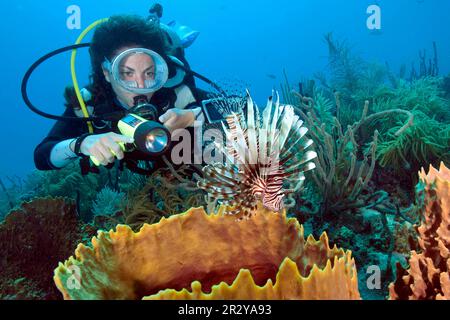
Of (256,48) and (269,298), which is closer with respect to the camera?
(269,298)

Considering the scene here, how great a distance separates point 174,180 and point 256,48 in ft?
303

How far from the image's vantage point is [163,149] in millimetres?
2623

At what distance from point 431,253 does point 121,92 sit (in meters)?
3.03

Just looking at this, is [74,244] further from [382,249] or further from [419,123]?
[419,123]

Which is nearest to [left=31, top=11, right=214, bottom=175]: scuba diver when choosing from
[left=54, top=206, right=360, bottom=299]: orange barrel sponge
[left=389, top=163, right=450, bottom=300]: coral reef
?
[left=54, top=206, right=360, bottom=299]: orange barrel sponge

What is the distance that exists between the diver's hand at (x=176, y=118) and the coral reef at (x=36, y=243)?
1623 mm

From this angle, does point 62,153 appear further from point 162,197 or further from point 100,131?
point 162,197

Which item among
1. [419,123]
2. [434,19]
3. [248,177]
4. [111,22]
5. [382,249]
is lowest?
[382,249]

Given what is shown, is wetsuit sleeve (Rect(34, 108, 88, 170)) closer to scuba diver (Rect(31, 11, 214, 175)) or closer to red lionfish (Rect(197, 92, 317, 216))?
scuba diver (Rect(31, 11, 214, 175))

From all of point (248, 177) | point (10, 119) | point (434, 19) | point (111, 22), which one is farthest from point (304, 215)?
point (434, 19)

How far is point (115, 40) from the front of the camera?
3.40 metres

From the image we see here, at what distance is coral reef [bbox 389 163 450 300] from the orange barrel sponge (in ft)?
1.30

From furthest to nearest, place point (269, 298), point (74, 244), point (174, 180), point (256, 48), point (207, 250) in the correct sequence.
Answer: point (256, 48), point (174, 180), point (74, 244), point (207, 250), point (269, 298)

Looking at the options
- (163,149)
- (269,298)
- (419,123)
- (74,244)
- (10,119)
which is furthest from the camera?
(10,119)
